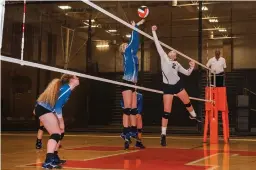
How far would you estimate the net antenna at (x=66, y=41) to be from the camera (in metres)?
16.1

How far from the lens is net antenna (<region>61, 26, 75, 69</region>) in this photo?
52.9 feet

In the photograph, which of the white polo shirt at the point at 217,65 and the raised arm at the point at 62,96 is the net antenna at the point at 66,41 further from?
the raised arm at the point at 62,96

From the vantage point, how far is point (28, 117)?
609 inches

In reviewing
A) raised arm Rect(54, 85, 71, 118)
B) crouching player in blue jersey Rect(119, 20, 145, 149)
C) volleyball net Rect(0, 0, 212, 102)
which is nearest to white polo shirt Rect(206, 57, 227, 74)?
crouching player in blue jersey Rect(119, 20, 145, 149)

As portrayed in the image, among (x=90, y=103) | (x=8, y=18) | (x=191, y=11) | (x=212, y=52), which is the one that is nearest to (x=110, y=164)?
(x=90, y=103)

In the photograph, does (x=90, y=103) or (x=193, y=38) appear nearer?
(x=90, y=103)

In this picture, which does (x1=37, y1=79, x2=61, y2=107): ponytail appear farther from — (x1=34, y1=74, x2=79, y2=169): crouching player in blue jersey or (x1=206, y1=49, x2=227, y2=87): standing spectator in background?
(x1=206, y1=49, x2=227, y2=87): standing spectator in background

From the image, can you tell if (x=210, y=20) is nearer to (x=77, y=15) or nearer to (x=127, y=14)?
(x=127, y=14)

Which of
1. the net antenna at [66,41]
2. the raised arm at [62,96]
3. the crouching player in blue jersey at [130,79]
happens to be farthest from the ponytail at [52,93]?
the net antenna at [66,41]

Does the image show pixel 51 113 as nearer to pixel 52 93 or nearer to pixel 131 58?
pixel 52 93

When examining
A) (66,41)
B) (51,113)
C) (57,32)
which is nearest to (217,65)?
(51,113)

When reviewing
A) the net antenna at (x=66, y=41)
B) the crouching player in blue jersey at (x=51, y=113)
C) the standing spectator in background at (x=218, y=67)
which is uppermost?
the net antenna at (x=66, y=41)

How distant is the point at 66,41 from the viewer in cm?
1639

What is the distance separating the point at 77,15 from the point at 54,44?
1552mm
